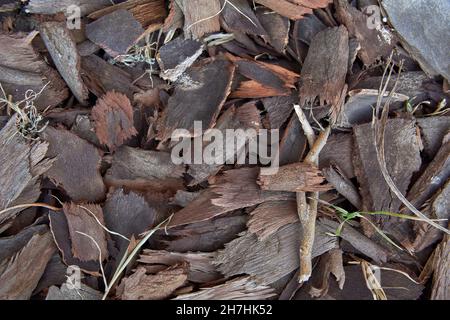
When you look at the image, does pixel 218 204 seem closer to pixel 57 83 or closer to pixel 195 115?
pixel 195 115

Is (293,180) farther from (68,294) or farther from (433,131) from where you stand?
(68,294)

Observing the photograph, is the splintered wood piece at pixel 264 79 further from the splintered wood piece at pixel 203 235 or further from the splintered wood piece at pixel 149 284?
the splintered wood piece at pixel 149 284

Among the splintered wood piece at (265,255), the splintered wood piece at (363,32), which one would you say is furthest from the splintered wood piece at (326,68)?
the splintered wood piece at (265,255)

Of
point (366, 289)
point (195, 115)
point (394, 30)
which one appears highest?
point (394, 30)

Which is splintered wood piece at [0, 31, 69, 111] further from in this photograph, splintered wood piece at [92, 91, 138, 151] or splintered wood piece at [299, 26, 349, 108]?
splintered wood piece at [299, 26, 349, 108]

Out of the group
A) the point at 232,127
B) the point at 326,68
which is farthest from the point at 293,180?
the point at 326,68

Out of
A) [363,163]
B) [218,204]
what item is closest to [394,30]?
[363,163]
